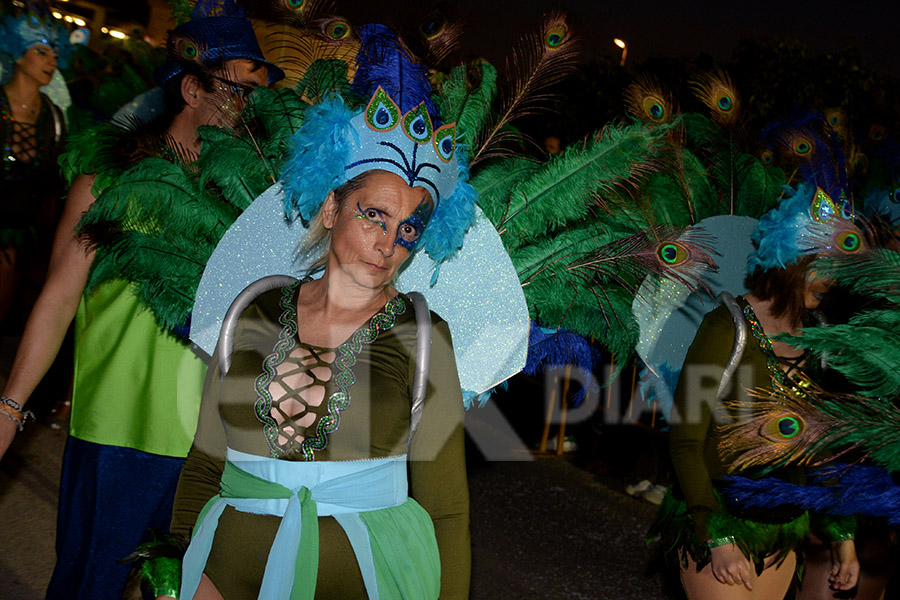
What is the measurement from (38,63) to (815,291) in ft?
13.2

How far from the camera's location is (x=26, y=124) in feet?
14.8

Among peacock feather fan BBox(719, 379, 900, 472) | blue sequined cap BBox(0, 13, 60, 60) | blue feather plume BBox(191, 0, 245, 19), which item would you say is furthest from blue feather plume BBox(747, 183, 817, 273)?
blue sequined cap BBox(0, 13, 60, 60)

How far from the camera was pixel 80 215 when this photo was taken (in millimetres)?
2641

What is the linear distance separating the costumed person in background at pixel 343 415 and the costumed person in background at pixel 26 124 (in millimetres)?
2729

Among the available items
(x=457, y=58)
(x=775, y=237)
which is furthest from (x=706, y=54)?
(x=457, y=58)

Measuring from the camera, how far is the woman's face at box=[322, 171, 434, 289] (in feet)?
6.86

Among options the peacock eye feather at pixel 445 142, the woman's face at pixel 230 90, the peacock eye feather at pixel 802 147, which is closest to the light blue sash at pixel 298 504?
the peacock eye feather at pixel 445 142

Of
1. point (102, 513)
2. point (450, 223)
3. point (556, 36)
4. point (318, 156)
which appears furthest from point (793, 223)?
point (102, 513)

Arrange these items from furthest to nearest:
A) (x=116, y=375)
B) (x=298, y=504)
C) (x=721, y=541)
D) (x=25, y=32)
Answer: (x=25, y=32)
(x=116, y=375)
(x=721, y=541)
(x=298, y=504)

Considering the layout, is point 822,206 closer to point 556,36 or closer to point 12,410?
point 556,36

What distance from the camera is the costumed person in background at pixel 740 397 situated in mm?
2820

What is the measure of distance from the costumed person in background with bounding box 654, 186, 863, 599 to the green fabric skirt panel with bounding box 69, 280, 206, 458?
1.74 metres

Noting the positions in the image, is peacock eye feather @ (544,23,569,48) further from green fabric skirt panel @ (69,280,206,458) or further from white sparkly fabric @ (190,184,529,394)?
green fabric skirt panel @ (69,280,206,458)

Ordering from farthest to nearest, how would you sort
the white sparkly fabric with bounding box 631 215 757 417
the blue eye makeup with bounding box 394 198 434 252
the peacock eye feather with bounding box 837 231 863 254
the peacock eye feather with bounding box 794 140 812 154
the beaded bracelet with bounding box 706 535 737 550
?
1. the peacock eye feather with bounding box 794 140 812 154
2. the white sparkly fabric with bounding box 631 215 757 417
3. the beaded bracelet with bounding box 706 535 737 550
4. the peacock eye feather with bounding box 837 231 863 254
5. the blue eye makeup with bounding box 394 198 434 252
